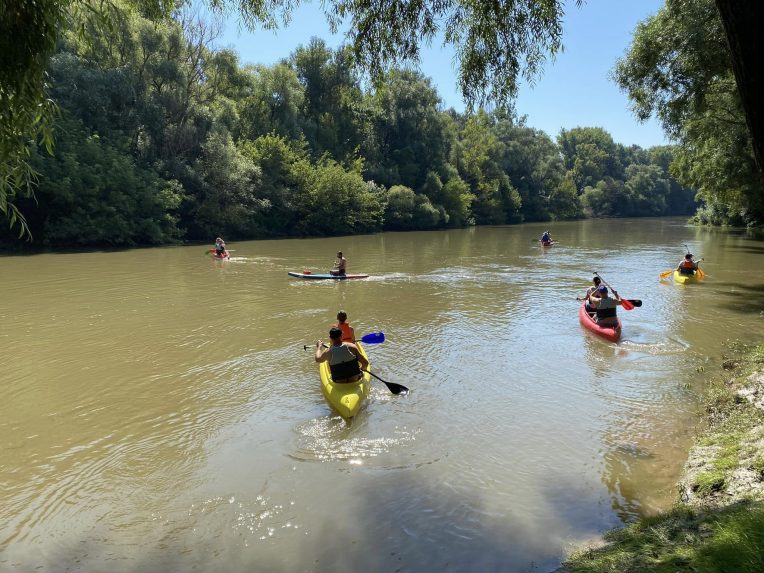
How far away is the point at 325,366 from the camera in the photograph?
902 cm

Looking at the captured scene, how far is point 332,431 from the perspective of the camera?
738 cm

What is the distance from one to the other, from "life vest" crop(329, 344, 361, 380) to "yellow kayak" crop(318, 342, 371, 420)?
0.50ft

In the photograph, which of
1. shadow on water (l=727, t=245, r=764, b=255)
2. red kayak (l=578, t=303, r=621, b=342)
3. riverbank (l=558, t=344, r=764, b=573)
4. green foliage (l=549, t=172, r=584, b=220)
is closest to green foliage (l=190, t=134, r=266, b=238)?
red kayak (l=578, t=303, r=621, b=342)

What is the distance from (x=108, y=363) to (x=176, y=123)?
31.1 metres

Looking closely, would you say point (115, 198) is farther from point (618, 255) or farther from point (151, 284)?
point (618, 255)

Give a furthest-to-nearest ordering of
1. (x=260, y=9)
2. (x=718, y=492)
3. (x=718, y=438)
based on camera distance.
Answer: (x=260, y=9), (x=718, y=438), (x=718, y=492)

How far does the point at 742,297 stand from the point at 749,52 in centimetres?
1615

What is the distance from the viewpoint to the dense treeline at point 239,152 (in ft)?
103

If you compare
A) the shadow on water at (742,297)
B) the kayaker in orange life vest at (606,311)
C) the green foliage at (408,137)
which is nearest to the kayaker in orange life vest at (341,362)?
the kayaker in orange life vest at (606,311)

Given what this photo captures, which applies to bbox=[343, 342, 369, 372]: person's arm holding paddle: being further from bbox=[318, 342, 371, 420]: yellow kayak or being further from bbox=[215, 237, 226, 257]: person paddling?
bbox=[215, 237, 226, 257]: person paddling

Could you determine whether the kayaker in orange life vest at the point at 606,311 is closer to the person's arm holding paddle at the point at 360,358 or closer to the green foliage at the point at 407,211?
the person's arm holding paddle at the point at 360,358

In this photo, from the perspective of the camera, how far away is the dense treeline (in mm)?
31375

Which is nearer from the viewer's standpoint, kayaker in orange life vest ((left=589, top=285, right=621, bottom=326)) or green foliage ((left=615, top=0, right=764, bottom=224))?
kayaker in orange life vest ((left=589, top=285, right=621, bottom=326))

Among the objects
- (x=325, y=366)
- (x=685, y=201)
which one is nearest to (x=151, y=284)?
(x=325, y=366)
